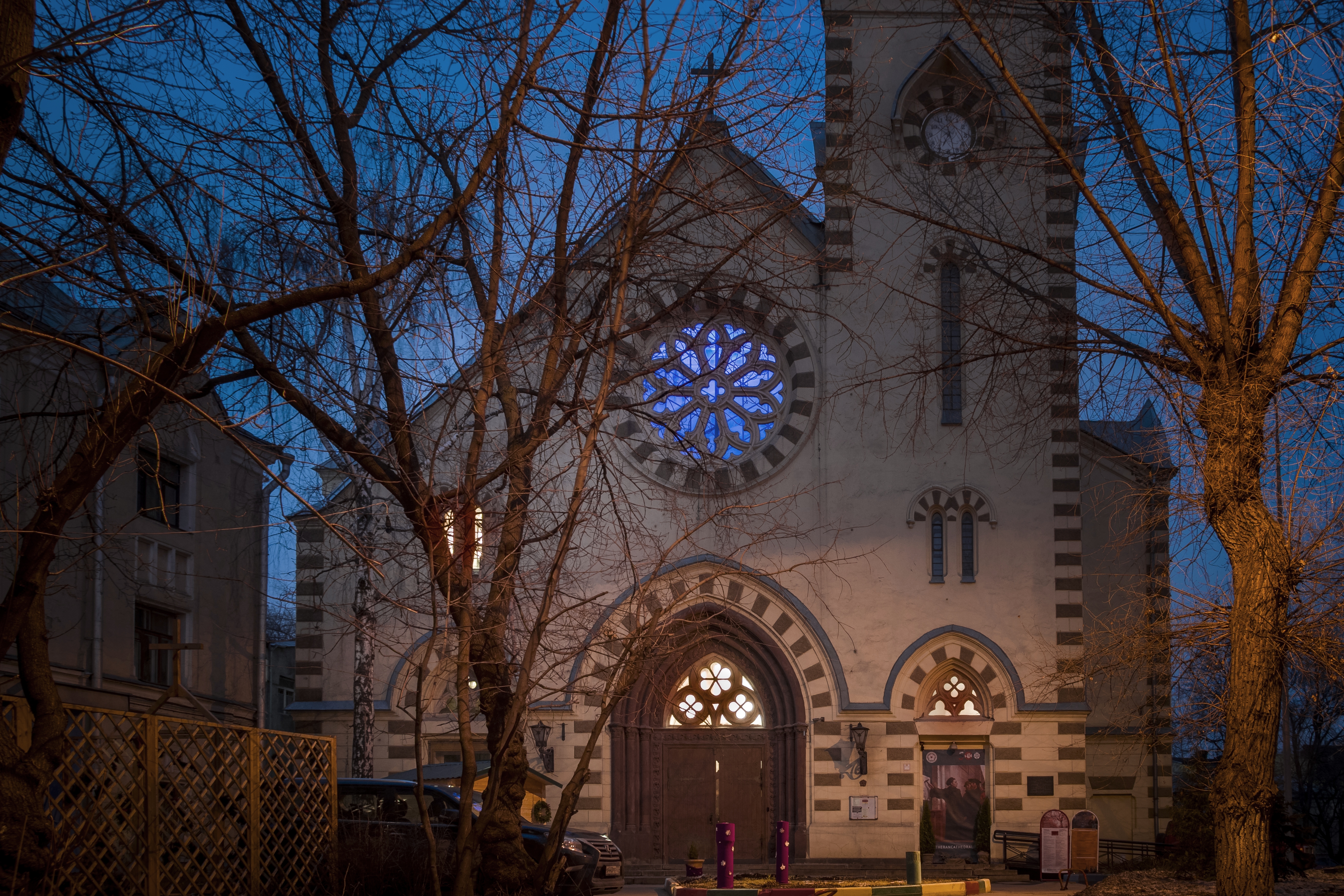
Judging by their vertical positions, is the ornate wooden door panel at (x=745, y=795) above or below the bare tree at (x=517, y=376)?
below

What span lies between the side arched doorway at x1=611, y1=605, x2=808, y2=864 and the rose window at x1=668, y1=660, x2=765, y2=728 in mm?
18

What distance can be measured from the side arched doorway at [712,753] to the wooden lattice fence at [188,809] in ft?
37.8

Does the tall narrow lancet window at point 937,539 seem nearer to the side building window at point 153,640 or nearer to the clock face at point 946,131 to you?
the clock face at point 946,131

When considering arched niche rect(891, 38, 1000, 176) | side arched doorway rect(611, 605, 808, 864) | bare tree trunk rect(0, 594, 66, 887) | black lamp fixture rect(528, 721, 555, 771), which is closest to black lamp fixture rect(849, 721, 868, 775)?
side arched doorway rect(611, 605, 808, 864)

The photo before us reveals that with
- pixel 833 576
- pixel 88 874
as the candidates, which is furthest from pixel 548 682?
pixel 88 874

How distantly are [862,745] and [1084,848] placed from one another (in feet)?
14.7

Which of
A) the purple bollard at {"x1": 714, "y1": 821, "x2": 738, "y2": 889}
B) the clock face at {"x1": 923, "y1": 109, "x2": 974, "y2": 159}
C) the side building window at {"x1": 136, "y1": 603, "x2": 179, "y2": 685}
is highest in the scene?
the clock face at {"x1": 923, "y1": 109, "x2": 974, "y2": 159}

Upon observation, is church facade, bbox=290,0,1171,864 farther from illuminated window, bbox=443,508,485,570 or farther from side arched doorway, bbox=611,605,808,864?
illuminated window, bbox=443,508,485,570

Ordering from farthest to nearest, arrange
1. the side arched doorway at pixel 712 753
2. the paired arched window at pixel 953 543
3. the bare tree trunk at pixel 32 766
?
the paired arched window at pixel 953 543 < the side arched doorway at pixel 712 753 < the bare tree trunk at pixel 32 766

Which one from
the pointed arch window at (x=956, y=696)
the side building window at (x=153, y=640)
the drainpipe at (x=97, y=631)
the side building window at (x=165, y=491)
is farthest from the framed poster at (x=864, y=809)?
the drainpipe at (x=97, y=631)

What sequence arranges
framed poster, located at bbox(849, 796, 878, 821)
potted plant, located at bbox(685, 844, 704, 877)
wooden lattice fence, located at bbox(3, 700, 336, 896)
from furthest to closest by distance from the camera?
1. framed poster, located at bbox(849, 796, 878, 821)
2. potted plant, located at bbox(685, 844, 704, 877)
3. wooden lattice fence, located at bbox(3, 700, 336, 896)

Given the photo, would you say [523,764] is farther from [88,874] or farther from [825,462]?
[825,462]

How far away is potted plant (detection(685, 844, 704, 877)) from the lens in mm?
17672

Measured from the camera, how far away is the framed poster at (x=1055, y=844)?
18.4 meters
